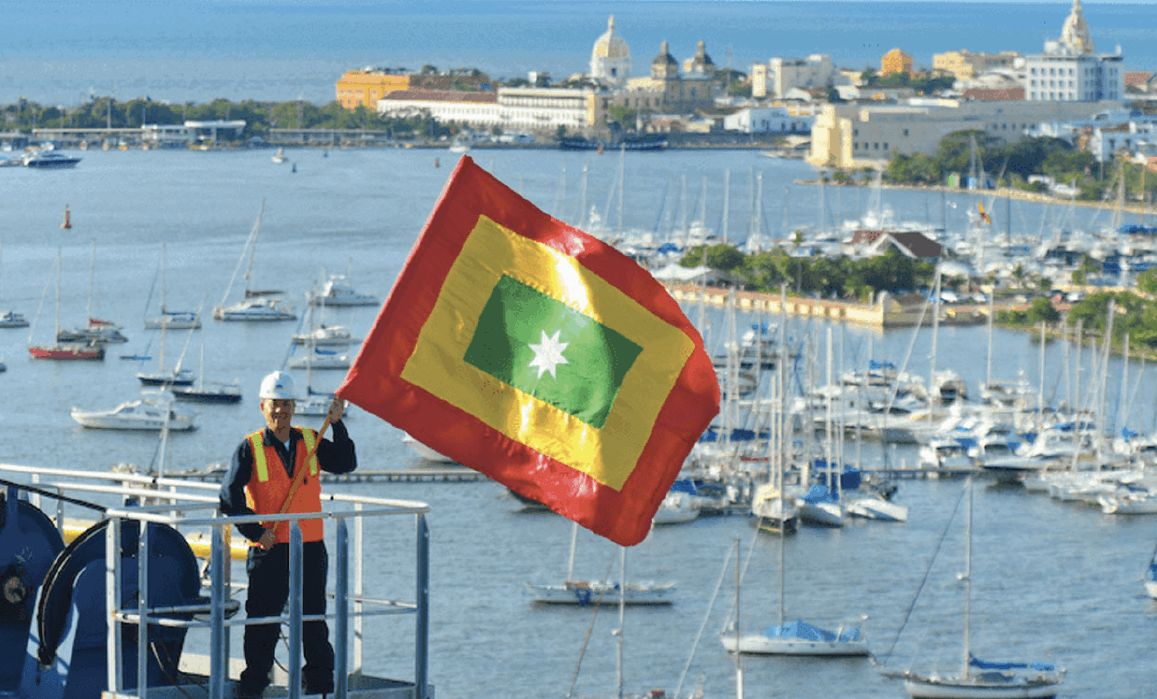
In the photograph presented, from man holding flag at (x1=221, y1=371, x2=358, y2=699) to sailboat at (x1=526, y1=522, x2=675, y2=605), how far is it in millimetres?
10472

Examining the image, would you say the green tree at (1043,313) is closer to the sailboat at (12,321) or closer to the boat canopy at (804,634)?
the sailboat at (12,321)

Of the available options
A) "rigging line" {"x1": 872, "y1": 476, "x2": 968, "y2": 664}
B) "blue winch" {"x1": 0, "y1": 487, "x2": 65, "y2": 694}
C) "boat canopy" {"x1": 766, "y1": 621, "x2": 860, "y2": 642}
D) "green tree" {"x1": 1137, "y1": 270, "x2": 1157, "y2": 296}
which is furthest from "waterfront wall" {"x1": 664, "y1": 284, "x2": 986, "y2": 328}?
"blue winch" {"x1": 0, "y1": 487, "x2": 65, "y2": 694}

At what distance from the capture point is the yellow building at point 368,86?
83875mm

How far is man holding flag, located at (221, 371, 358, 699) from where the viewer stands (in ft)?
8.32

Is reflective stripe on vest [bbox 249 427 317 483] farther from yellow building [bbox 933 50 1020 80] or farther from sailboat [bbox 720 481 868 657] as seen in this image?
yellow building [bbox 933 50 1020 80]

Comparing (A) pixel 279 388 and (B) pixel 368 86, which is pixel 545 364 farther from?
(B) pixel 368 86

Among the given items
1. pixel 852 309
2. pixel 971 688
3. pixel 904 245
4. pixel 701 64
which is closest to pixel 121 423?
pixel 971 688

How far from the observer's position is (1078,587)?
14.0 meters

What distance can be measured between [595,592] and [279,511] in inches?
419

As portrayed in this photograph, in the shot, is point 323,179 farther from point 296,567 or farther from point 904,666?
point 296,567

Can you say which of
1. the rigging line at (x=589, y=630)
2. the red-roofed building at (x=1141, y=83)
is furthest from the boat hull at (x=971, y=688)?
the red-roofed building at (x=1141, y=83)

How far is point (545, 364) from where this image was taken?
2.73m

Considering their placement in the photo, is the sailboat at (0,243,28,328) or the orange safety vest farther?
the sailboat at (0,243,28,328)

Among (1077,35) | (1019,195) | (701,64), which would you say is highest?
(1077,35)
